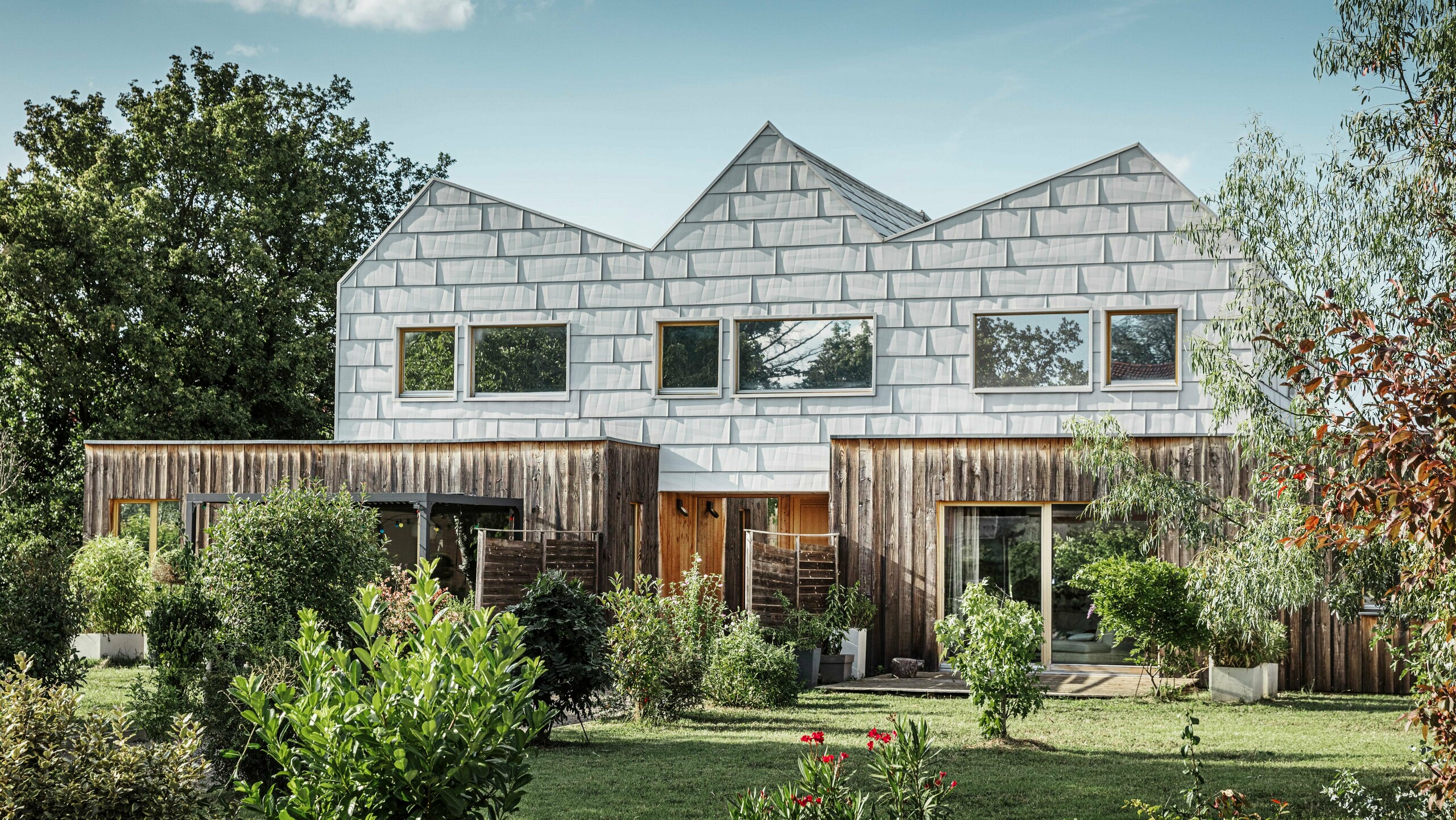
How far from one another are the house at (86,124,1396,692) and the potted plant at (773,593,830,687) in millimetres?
357

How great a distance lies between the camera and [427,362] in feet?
61.9

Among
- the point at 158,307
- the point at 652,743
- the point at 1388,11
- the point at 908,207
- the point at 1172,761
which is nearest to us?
the point at 1172,761

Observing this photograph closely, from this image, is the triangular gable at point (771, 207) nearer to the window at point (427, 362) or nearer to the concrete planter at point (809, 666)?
the window at point (427, 362)

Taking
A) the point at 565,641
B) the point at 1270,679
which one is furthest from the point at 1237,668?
the point at 565,641

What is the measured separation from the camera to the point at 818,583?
15328 millimetres

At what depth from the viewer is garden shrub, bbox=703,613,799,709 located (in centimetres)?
1245

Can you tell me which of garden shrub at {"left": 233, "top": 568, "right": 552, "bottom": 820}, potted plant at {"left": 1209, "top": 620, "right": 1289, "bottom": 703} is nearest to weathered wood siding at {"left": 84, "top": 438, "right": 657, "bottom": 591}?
potted plant at {"left": 1209, "top": 620, "right": 1289, "bottom": 703}

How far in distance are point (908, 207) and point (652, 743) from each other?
45.4ft

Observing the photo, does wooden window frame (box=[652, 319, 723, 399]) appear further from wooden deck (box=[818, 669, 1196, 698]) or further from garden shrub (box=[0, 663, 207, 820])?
garden shrub (box=[0, 663, 207, 820])

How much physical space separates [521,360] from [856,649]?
6581 millimetres

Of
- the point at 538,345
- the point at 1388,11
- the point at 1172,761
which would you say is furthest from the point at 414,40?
the point at 1172,761

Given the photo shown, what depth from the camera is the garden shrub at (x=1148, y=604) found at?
41.9 ft

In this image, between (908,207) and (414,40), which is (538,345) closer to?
(414,40)

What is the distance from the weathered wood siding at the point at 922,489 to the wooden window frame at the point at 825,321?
4.19ft
